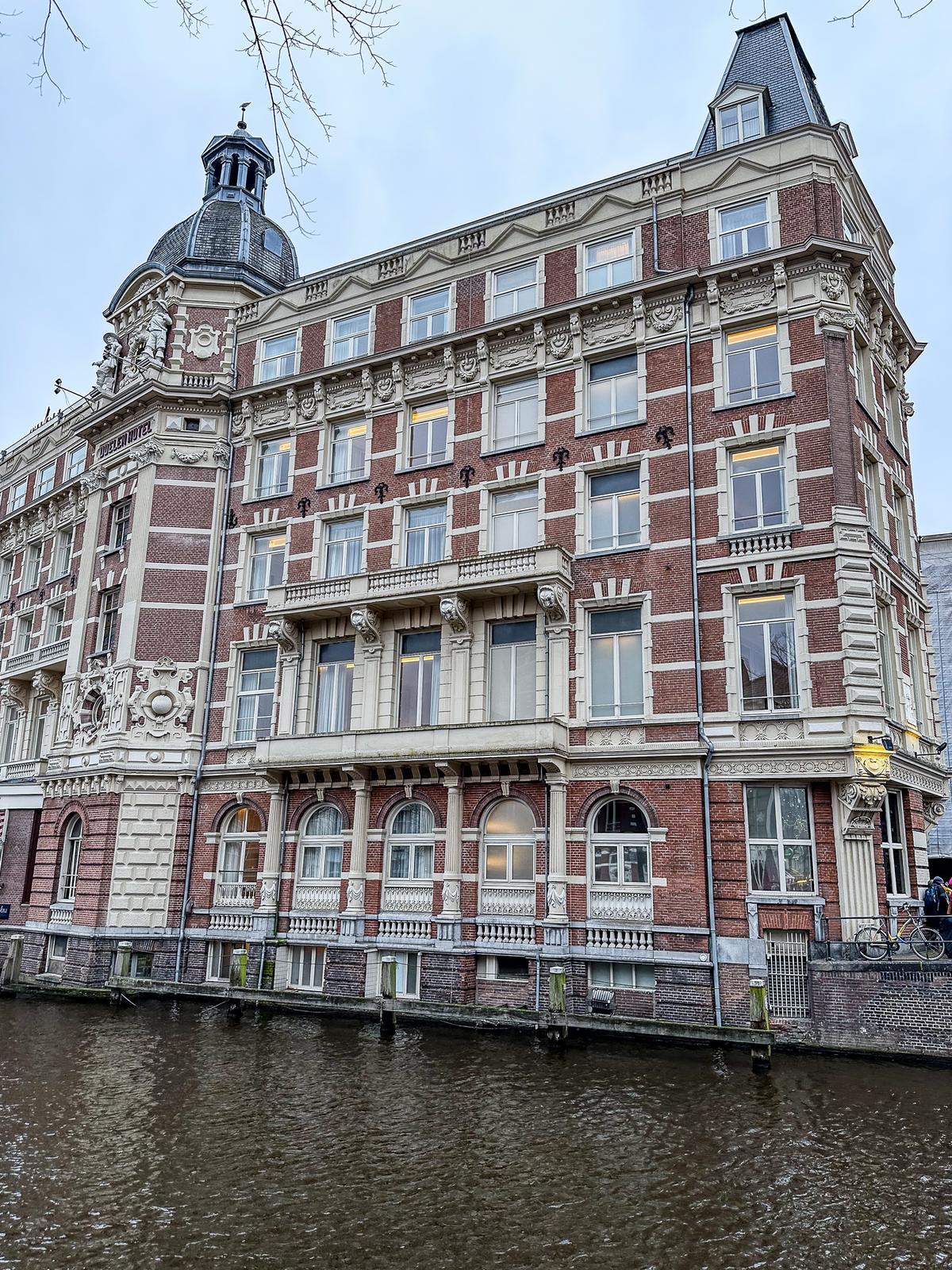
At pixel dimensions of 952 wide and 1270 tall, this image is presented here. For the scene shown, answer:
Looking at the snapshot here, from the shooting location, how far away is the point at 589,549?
2522cm

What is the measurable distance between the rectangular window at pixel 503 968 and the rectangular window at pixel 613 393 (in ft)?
46.4

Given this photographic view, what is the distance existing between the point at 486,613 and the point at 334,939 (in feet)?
31.9

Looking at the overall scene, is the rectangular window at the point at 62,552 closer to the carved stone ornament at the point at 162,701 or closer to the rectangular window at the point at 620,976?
the carved stone ornament at the point at 162,701

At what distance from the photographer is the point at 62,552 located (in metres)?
38.4

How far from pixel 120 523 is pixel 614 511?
1792 centimetres

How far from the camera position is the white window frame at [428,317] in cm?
2906

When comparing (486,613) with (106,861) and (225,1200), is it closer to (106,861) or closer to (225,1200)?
(106,861)

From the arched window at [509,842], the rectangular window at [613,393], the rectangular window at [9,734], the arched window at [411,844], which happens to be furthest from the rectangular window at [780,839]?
the rectangular window at [9,734]

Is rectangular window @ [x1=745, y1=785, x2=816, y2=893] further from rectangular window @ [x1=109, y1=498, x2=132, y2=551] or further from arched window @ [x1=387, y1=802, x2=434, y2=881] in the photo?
rectangular window @ [x1=109, y1=498, x2=132, y2=551]

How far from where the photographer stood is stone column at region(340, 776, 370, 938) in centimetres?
2528

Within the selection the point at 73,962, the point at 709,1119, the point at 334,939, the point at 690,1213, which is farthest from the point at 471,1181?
the point at 73,962

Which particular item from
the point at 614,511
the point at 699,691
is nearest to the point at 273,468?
the point at 614,511

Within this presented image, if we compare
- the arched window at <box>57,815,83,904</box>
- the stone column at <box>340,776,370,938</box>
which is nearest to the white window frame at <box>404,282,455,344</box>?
the stone column at <box>340,776,370,938</box>

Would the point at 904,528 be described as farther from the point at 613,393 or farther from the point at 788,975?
the point at 788,975
